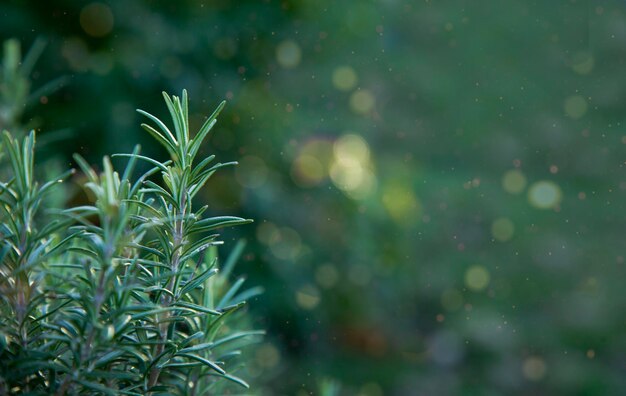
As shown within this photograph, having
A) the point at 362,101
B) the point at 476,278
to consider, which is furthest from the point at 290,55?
the point at 476,278

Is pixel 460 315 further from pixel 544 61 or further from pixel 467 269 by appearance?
pixel 544 61

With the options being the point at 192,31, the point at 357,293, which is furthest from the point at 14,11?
the point at 357,293

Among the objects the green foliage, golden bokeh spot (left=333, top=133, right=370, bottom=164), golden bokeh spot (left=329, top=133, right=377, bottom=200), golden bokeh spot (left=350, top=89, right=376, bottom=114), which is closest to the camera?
the green foliage

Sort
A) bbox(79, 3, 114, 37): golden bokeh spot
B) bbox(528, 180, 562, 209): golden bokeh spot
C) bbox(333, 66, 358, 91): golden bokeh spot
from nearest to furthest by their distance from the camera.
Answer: bbox(79, 3, 114, 37): golden bokeh spot, bbox(333, 66, 358, 91): golden bokeh spot, bbox(528, 180, 562, 209): golden bokeh spot

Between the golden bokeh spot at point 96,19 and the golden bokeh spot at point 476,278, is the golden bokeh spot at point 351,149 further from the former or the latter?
the golden bokeh spot at point 96,19

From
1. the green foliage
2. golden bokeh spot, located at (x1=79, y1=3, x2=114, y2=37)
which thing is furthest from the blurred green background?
the green foliage

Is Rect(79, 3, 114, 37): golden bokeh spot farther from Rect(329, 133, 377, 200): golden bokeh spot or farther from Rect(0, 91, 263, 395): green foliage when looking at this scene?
Rect(0, 91, 263, 395): green foliage

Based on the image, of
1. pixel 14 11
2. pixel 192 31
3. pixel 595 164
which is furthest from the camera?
pixel 595 164
